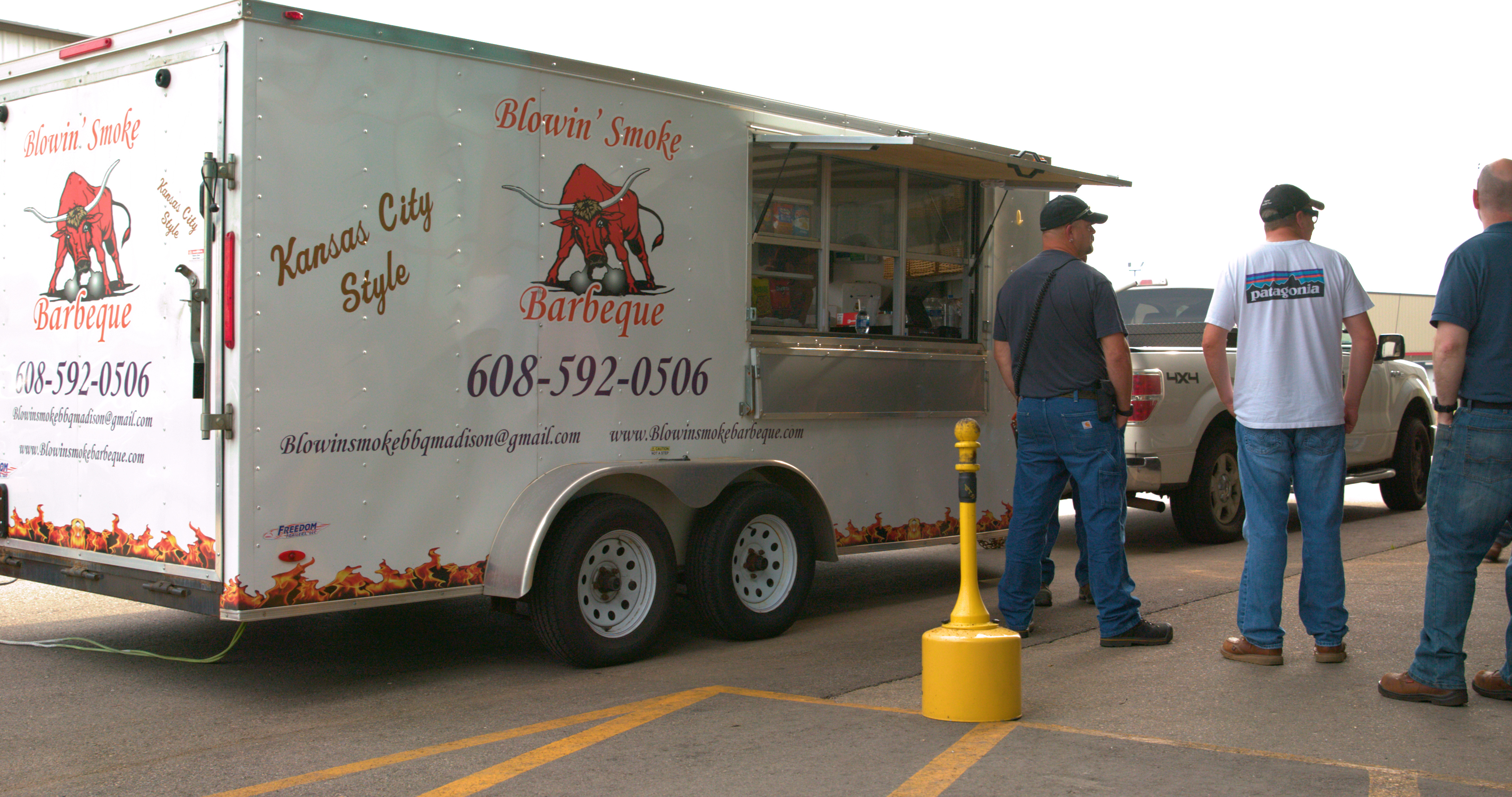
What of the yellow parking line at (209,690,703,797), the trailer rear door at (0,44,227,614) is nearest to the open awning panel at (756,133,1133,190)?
the trailer rear door at (0,44,227,614)

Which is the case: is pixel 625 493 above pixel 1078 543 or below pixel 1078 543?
above

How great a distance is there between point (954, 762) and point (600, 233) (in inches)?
121

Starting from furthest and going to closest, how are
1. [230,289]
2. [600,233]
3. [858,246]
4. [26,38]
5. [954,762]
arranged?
[26,38], [858,246], [600,233], [230,289], [954,762]

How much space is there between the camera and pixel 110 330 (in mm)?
5371

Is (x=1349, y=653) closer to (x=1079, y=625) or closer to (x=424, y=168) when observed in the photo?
(x=1079, y=625)

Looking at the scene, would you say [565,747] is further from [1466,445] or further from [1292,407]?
[1466,445]

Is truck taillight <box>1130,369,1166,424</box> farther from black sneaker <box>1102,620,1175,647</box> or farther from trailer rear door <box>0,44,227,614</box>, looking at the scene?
trailer rear door <box>0,44,227,614</box>

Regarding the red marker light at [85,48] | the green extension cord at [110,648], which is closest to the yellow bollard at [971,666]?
the green extension cord at [110,648]

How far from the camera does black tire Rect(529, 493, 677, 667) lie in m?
5.43

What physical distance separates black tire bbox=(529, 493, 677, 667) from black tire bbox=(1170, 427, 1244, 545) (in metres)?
5.05

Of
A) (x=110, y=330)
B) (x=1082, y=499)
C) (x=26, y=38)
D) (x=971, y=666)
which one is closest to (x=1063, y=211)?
(x=1082, y=499)

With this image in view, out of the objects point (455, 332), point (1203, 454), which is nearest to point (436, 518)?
point (455, 332)

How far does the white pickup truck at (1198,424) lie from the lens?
29.3 ft

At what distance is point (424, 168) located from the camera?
17.2ft
